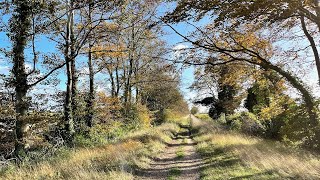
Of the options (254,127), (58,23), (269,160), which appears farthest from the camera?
(254,127)

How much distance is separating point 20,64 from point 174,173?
28.2 feet

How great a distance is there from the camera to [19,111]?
14352mm

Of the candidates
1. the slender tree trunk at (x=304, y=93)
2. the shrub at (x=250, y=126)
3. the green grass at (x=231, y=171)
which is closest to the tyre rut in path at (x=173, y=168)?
the green grass at (x=231, y=171)

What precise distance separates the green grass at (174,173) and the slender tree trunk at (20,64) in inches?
262

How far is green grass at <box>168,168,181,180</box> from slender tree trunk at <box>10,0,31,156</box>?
6.66 metres

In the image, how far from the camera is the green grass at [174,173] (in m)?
10.8

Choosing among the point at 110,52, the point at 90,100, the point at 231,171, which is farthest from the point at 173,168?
the point at 110,52

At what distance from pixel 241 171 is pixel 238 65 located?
338 inches

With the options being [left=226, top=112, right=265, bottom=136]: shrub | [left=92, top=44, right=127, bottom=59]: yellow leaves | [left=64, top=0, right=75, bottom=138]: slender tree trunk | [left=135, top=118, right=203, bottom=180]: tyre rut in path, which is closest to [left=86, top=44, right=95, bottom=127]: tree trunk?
[left=92, top=44, right=127, bottom=59]: yellow leaves

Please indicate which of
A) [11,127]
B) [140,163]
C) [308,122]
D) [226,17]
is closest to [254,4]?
[226,17]

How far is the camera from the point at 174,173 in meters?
11.5

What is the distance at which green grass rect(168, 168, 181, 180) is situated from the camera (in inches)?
424

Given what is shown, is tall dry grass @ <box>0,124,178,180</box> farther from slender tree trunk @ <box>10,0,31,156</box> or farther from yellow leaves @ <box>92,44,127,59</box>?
yellow leaves @ <box>92,44,127,59</box>

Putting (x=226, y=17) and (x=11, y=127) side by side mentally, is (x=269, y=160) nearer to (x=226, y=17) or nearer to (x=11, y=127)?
(x=226, y=17)
